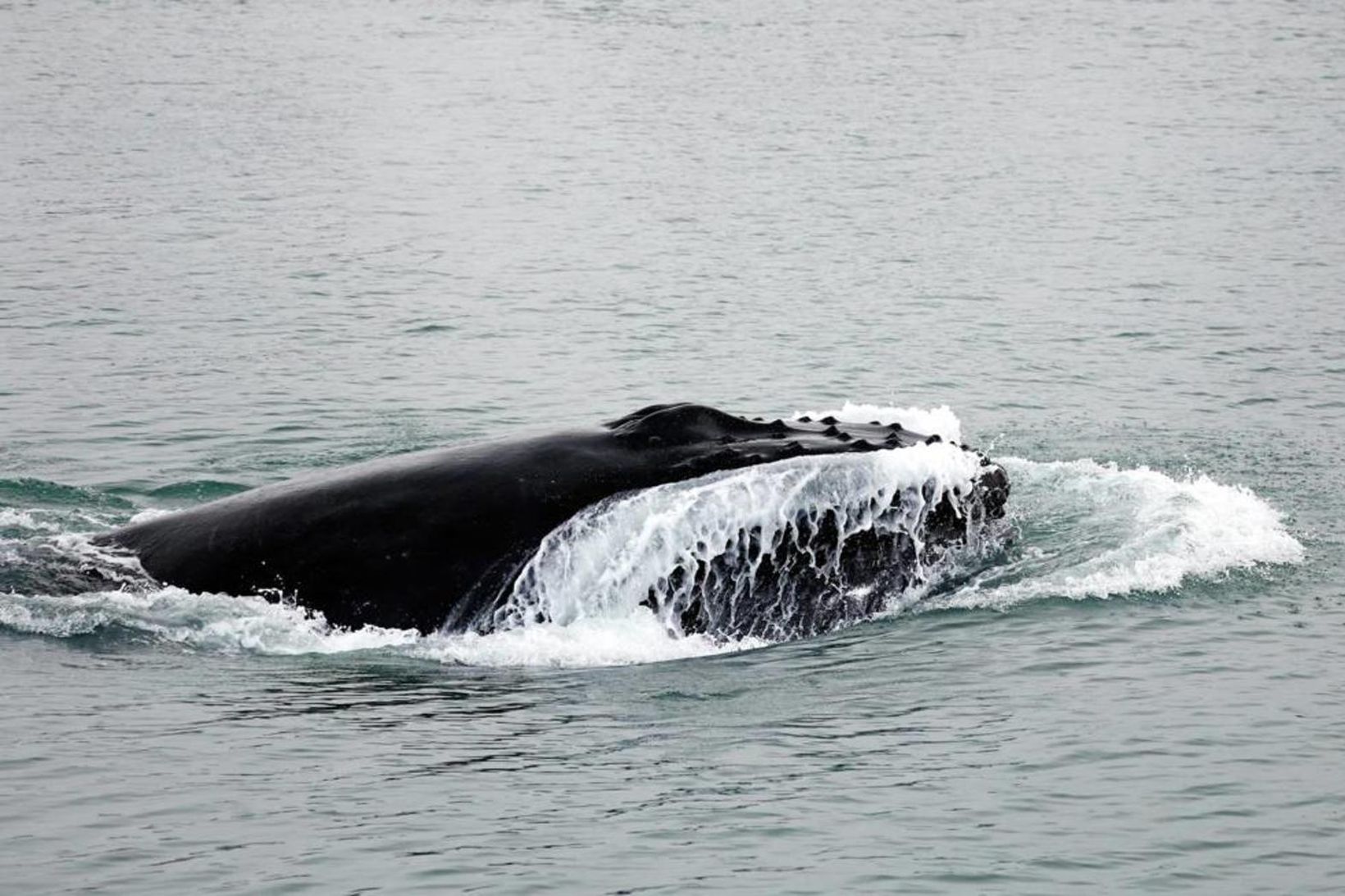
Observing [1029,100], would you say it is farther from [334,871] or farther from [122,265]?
[334,871]

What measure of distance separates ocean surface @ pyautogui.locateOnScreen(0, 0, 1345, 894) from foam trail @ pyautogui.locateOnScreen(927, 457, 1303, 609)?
73 mm

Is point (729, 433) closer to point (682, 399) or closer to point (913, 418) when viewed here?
point (913, 418)

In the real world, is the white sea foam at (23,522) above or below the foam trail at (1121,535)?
above

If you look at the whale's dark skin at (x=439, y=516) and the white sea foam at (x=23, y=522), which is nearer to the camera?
the whale's dark skin at (x=439, y=516)

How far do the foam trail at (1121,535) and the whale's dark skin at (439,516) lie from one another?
98.2 inches

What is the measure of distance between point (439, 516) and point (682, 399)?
42.5ft

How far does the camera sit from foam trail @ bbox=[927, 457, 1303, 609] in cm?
1691

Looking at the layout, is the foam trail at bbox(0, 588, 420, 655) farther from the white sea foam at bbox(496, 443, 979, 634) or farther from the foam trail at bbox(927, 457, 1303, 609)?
the foam trail at bbox(927, 457, 1303, 609)

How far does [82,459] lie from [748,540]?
10.3 metres

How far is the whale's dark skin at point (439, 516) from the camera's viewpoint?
46.6 feet

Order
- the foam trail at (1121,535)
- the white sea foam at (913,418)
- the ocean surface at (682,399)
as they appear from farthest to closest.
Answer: the white sea foam at (913,418) → the foam trail at (1121,535) → the ocean surface at (682,399)

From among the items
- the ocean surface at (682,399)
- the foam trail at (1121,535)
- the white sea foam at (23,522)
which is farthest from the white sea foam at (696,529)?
the white sea foam at (23,522)

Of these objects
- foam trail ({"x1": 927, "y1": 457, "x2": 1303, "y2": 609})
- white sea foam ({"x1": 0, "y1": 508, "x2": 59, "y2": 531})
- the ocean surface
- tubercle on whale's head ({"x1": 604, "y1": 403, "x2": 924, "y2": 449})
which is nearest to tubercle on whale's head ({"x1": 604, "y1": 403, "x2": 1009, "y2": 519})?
tubercle on whale's head ({"x1": 604, "y1": 403, "x2": 924, "y2": 449})

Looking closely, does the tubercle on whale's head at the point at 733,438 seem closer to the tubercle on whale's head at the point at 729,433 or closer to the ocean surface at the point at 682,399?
the tubercle on whale's head at the point at 729,433
